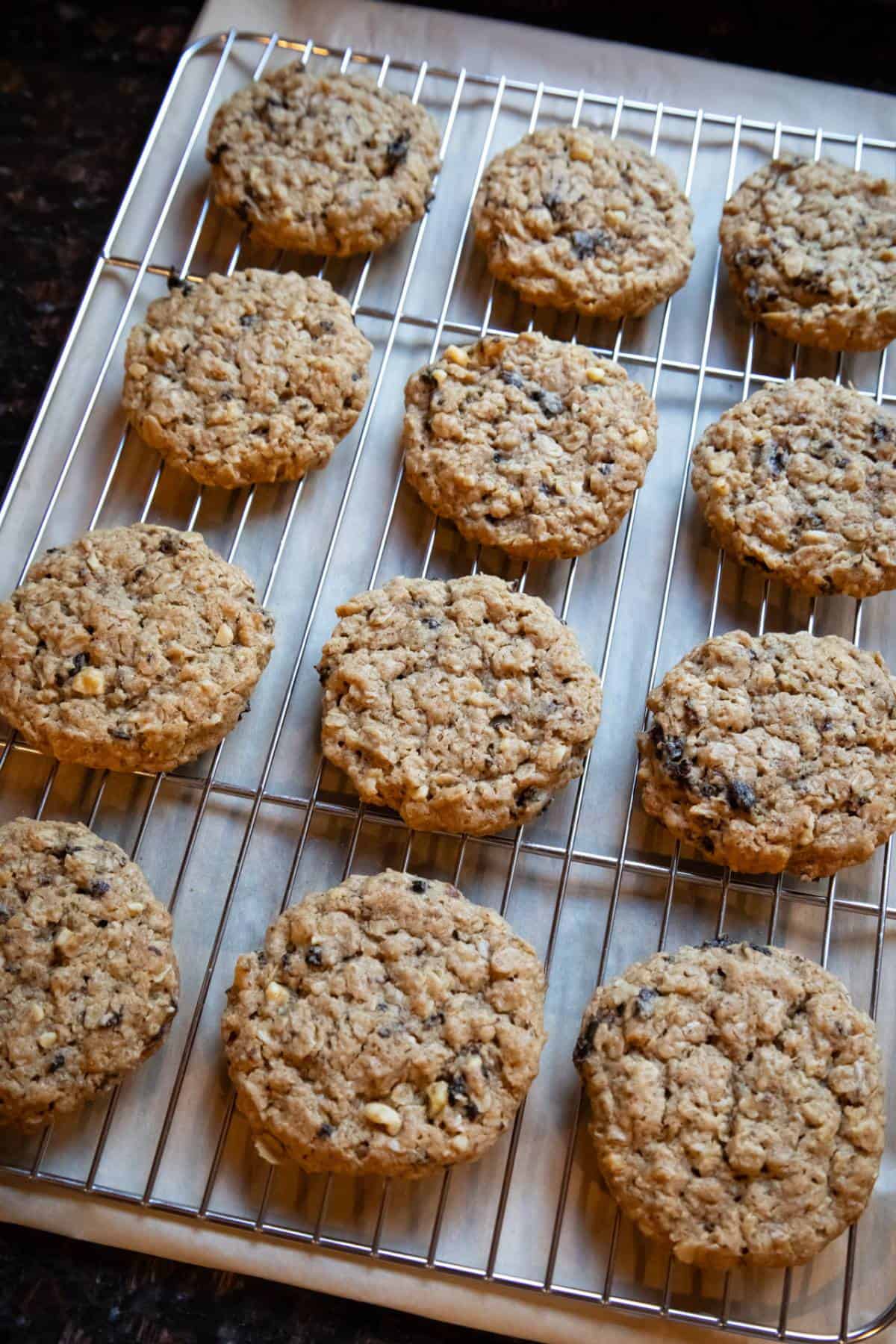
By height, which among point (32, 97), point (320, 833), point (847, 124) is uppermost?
point (847, 124)

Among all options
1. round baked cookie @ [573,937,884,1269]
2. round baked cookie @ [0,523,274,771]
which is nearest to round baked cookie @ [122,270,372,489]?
round baked cookie @ [0,523,274,771]

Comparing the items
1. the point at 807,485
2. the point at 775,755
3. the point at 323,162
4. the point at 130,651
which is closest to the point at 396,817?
the point at 130,651

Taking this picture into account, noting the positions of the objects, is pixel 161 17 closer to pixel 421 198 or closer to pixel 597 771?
pixel 421 198

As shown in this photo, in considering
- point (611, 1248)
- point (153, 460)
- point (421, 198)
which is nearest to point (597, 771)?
point (611, 1248)

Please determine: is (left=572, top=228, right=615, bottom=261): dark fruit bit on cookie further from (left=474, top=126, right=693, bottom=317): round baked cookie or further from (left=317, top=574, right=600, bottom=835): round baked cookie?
(left=317, top=574, right=600, bottom=835): round baked cookie

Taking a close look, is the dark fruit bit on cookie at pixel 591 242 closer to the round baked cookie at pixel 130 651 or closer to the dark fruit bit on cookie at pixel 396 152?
the dark fruit bit on cookie at pixel 396 152
